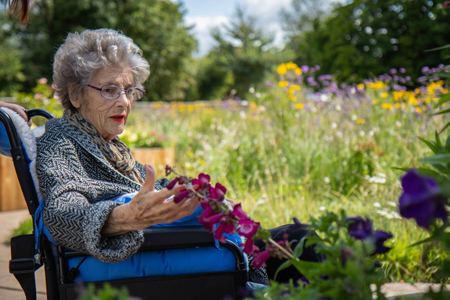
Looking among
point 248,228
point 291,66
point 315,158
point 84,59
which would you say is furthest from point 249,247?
point 291,66

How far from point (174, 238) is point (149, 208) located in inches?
9.0

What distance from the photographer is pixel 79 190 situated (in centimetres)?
137

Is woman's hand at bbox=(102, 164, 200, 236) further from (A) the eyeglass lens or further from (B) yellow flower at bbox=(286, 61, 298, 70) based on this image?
(B) yellow flower at bbox=(286, 61, 298, 70)

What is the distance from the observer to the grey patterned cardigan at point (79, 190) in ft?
4.00

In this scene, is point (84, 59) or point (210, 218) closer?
point (210, 218)

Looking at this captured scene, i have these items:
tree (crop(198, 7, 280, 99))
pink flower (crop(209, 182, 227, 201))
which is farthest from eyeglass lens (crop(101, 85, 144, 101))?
tree (crop(198, 7, 280, 99))

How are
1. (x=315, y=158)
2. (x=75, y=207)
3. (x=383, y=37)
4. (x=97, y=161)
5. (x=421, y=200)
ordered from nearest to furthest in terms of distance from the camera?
(x=421, y=200), (x=75, y=207), (x=97, y=161), (x=315, y=158), (x=383, y=37)

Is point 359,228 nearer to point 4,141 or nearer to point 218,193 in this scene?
point 218,193

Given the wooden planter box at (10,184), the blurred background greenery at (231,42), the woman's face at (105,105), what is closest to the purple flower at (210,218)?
the woman's face at (105,105)

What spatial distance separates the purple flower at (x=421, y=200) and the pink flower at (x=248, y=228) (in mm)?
356

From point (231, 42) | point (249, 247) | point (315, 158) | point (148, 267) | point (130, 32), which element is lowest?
point (148, 267)

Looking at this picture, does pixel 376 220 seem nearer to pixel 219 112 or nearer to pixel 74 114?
pixel 74 114

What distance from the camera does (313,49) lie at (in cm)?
2445

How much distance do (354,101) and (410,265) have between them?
3418mm
